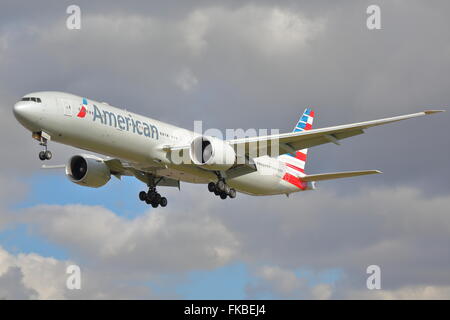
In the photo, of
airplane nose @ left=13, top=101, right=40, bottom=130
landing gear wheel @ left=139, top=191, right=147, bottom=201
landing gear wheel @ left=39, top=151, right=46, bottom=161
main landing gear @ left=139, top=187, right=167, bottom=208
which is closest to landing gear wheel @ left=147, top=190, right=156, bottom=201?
main landing gear @ left=139, top=187, right=167, bottom=208

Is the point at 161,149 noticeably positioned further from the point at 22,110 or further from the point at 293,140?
the point at 22,110

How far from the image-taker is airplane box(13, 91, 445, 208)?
42000mm

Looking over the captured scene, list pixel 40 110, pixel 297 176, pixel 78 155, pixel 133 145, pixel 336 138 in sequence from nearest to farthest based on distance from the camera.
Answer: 1. pixel 40 110
2. pixel 133 145
3. pixel 336 138
4. pixel 78 155
5. pixel 297 176

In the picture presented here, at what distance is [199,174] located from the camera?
49031 mm

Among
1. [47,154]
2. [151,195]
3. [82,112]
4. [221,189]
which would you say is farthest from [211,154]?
[47,154]

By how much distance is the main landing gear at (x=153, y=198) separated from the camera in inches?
2103

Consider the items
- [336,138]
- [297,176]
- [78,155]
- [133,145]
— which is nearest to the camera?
[133,145]

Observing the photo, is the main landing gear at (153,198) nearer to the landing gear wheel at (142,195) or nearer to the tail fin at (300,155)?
the landing gear wheel at (142,195)

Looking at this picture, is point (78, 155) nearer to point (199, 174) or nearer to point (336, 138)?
point (199, 174)

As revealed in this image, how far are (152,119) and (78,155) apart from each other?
729 cm

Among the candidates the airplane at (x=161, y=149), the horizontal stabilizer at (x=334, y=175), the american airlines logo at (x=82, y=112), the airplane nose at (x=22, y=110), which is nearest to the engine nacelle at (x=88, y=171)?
the airplane at (x=161, y=149)

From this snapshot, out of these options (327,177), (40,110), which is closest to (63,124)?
(40,110)

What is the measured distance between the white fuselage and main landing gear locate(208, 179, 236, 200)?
52 cm

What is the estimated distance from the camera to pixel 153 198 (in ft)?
175
